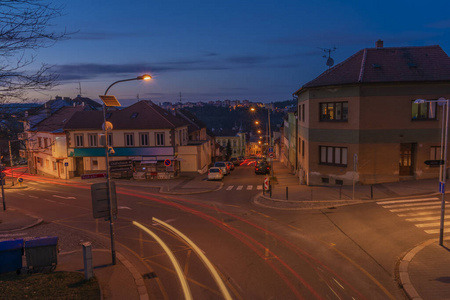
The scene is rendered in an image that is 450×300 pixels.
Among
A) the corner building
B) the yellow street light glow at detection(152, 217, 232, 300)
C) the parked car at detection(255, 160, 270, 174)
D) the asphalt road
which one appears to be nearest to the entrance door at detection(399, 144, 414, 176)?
the corner building

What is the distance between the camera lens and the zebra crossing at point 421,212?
15.7 metres

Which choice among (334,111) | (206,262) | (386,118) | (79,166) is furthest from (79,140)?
(386,118)

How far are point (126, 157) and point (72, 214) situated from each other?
1865 centimetres

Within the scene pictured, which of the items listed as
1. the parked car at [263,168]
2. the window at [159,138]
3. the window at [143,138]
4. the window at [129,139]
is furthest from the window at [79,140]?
Answer: the parked car at [263,168]

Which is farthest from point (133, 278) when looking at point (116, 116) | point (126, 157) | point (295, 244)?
point (116, 116)

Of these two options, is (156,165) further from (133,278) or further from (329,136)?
(133,278)

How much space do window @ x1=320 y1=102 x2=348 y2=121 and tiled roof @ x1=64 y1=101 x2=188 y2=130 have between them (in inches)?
722

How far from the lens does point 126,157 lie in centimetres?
4044

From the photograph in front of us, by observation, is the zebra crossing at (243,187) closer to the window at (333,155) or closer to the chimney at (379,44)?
the window at (333,155)

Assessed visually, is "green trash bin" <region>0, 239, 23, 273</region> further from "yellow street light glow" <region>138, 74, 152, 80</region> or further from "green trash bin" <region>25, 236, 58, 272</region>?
"yellow street light glow" <region>138, 74, 152, 80</region>

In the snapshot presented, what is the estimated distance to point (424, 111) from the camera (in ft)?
84.1

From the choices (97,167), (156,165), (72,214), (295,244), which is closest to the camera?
(295,244)

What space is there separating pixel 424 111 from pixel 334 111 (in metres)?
6.66

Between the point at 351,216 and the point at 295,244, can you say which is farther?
the point at 351,216
